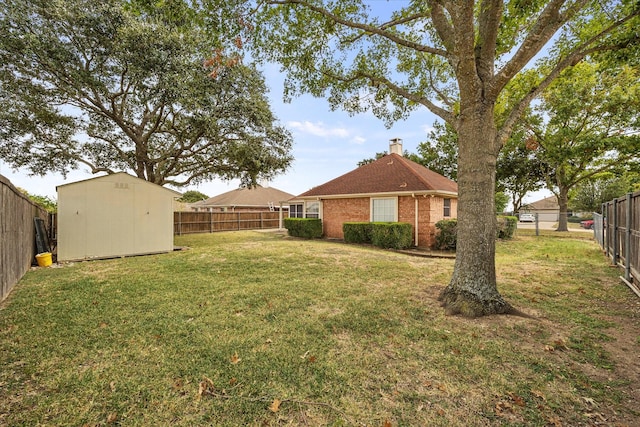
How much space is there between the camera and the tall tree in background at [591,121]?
1597 cm

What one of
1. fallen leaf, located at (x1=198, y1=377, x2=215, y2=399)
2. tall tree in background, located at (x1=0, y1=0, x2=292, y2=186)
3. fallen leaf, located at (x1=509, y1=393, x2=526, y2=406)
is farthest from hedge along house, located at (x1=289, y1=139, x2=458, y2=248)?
fallen leaf, located at (x1=198, y1=377, x2=215, y2=399)

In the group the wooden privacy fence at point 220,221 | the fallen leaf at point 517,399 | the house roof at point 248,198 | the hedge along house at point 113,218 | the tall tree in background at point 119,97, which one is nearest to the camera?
the fallen leaf at point 517,399

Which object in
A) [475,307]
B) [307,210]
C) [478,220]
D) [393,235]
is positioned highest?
[307,210]

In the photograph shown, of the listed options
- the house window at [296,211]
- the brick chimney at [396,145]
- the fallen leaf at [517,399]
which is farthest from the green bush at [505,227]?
the fallen leaf at [517,399]

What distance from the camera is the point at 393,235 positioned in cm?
1241

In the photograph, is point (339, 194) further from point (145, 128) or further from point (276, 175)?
point (145, 128)

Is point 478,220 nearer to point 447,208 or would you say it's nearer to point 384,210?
point 384,210

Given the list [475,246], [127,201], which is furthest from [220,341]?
[127,201]

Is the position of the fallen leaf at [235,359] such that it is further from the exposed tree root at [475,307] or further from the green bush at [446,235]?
the green bush at [446,235]

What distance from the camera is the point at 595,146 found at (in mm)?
16391

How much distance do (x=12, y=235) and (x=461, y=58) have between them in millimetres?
9301

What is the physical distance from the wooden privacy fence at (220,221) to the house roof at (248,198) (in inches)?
157

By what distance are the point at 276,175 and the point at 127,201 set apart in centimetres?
753

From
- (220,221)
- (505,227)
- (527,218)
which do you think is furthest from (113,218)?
(527,218)
